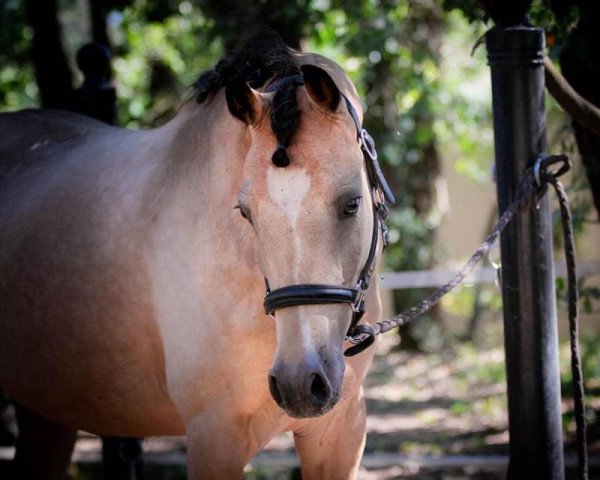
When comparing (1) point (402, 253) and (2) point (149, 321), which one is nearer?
(2) point (149, 321)

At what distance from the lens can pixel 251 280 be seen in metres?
2.75

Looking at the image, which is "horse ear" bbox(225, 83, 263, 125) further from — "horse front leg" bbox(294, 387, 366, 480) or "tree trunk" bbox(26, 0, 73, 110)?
"tree trunk" bbox(26, 0, 73, 110)

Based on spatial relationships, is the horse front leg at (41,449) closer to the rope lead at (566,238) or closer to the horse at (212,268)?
the horse at (212,268)

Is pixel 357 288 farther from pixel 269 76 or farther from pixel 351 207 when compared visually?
pixel 269 76

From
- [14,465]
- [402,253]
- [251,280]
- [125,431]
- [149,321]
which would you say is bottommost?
[402,253]

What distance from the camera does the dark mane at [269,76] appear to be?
7.91 ft

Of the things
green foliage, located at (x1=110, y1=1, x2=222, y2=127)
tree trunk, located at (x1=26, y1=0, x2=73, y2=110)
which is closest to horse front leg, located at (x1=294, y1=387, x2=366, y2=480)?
tree trunk, located at (x1=26, y1=0, x2=73, y2=110)

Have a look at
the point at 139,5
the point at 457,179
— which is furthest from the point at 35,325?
the point at 457,179

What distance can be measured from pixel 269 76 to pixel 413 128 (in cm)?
755

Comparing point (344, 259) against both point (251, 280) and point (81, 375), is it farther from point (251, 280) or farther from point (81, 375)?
point (81, 375)

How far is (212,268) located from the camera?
281 cm

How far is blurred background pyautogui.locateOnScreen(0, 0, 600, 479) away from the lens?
4957mm

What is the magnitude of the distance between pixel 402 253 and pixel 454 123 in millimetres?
1894

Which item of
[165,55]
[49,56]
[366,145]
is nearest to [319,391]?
[366,145]
